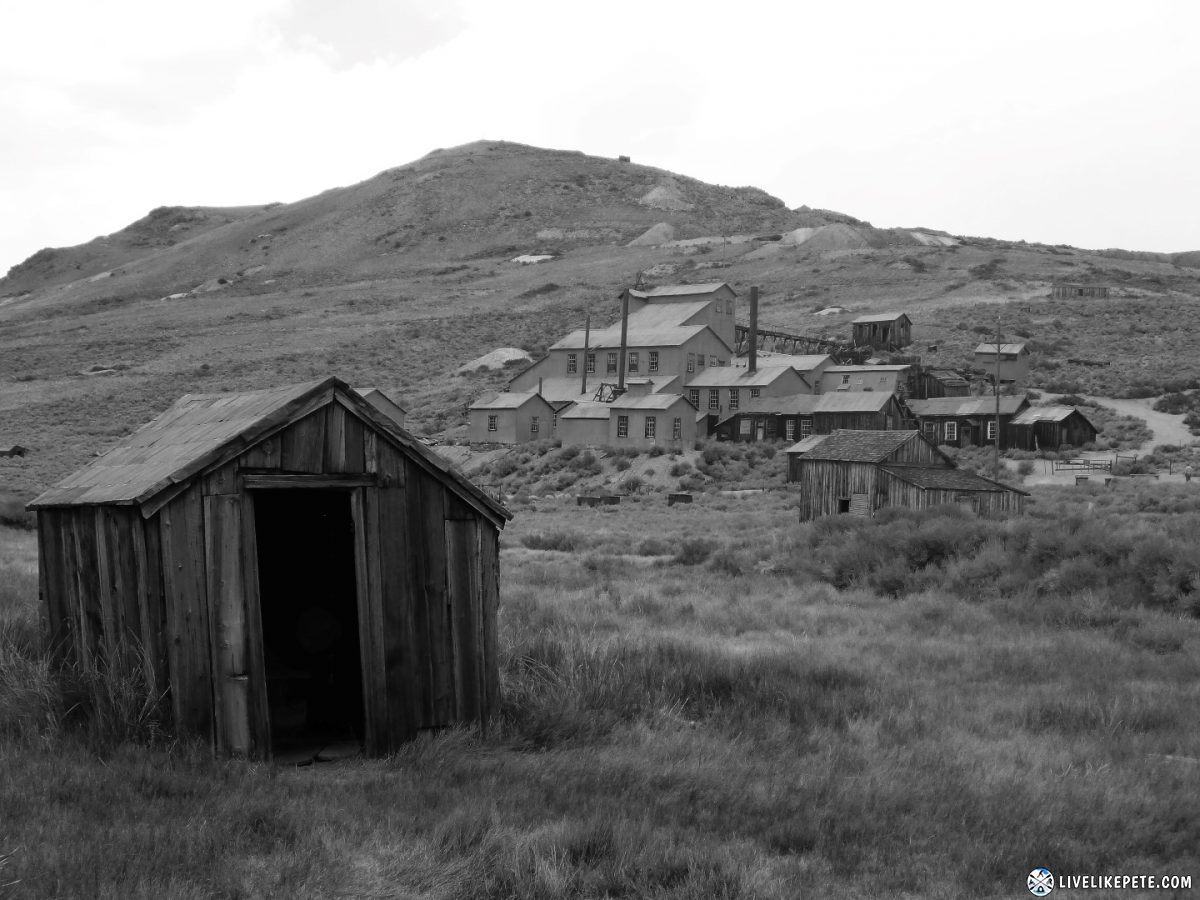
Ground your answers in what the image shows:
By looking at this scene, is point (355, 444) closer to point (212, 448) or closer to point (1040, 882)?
point (212, 448)

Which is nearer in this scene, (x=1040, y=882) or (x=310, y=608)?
(x=1040, y=882)

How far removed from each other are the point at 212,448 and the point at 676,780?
4218mm

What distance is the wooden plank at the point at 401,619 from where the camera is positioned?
30.6ft

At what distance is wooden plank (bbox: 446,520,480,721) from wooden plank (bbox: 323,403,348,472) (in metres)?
1.10

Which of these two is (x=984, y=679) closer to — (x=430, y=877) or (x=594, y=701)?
(x=594, y=701)

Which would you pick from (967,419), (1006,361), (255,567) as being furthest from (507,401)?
(255,567)

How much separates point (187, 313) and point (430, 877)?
372ft

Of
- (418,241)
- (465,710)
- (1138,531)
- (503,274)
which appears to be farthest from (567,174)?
(465,710)

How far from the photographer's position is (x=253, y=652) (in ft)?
28.6

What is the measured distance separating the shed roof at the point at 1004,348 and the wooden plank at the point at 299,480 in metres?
67.3

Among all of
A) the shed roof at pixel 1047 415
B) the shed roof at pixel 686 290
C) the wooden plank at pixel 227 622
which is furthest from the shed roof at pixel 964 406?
the wooden plank at pixel 227 622

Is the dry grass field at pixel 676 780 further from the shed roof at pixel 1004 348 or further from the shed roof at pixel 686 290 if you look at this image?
the shed roof at pixel 686 290

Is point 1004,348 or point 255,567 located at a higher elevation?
point 1004,348

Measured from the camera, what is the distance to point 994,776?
28.9 ft
